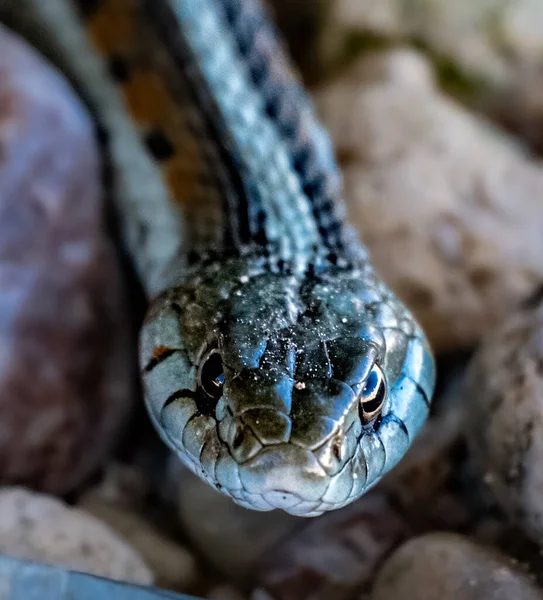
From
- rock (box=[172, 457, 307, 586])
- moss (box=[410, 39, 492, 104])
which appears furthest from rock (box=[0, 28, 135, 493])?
moss (box=[410, 39, 492, 104])

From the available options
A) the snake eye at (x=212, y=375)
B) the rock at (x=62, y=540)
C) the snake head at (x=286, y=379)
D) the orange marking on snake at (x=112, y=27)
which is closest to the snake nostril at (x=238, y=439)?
the snake head at (x=286, y=379)

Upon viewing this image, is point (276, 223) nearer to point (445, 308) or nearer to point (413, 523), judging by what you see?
point (445, 308)

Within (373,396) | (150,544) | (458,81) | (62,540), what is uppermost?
(458,81)

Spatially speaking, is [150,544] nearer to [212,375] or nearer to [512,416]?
[212,375]

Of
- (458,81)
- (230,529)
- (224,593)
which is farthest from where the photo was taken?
(458,81)

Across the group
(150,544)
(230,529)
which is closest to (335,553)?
(230,529)

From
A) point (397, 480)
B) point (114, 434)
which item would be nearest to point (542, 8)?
point (397, 480)

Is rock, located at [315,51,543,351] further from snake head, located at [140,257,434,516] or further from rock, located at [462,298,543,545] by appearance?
snake head, located at [140,257,434,516]
